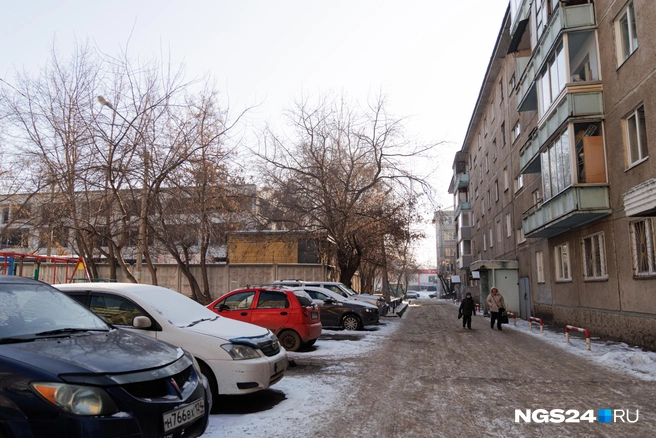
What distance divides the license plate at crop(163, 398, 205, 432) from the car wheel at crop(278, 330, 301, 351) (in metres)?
7.12

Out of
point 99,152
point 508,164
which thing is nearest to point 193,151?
point 99,152

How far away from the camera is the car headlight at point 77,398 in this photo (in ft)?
10.5

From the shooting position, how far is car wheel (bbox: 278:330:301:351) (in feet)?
36.8

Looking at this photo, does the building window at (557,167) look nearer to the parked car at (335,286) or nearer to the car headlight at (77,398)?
the parked car at (335,286)

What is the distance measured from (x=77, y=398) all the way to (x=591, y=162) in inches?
608

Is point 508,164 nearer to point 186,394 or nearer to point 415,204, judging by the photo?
point 415,204

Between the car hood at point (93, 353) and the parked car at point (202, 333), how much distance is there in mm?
1378

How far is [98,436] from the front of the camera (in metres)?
3.20

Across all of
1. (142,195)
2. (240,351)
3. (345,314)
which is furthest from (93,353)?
(345,314)

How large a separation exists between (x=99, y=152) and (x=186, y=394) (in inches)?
476

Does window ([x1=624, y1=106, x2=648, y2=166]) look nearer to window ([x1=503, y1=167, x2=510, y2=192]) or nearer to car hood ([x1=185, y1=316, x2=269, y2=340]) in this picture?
car hood ([x1=185, y1=316, x2=269, y2=340])

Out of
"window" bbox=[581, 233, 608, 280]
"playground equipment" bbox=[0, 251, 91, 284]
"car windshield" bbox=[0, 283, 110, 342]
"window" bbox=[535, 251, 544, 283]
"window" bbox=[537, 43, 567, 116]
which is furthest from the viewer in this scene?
"window" bbox=[535, 251, 544, 283]

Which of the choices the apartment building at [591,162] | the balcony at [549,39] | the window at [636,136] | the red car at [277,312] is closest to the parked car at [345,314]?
the red car at [277,312]

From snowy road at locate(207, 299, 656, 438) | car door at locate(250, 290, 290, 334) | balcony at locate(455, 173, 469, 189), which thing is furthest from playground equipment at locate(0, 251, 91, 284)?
balcony at locate(455, 173, 469, 189)
